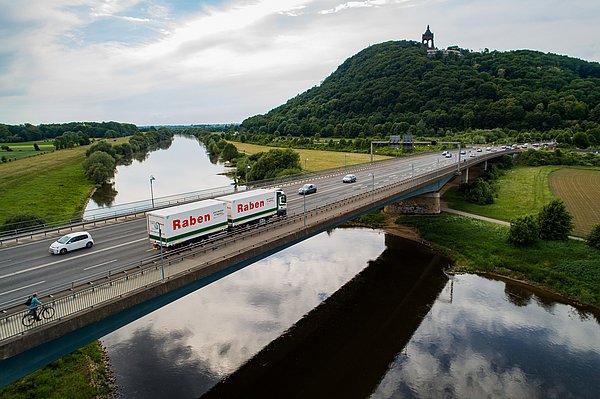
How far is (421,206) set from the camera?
216 feet

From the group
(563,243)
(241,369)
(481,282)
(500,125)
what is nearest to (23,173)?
(241,369)

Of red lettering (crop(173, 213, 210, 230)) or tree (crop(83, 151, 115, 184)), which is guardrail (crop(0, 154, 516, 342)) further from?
tree (crop(83, 151, 115, 184))

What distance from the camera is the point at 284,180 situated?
2539 inches

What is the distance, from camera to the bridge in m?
16.9

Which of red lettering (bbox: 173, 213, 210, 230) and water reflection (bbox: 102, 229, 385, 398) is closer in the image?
water reflection (bbox: 102, 229, 385, 398)

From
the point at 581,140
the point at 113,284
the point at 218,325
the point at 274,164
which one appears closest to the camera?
the point at 113,284

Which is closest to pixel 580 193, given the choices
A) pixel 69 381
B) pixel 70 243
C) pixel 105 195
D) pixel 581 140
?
pixel 581 140

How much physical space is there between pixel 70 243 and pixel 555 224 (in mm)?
52471

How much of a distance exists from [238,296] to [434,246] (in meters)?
29.5

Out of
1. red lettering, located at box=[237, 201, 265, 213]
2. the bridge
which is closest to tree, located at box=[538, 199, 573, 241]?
the bridge

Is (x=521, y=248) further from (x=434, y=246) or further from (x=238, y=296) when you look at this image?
(x=238, y=296)

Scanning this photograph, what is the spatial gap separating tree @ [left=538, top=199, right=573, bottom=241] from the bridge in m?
23.0

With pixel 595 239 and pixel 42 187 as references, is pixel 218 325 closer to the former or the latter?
pixel 595 239

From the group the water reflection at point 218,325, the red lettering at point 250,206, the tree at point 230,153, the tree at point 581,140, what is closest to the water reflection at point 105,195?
the water reflection at point 218,325
